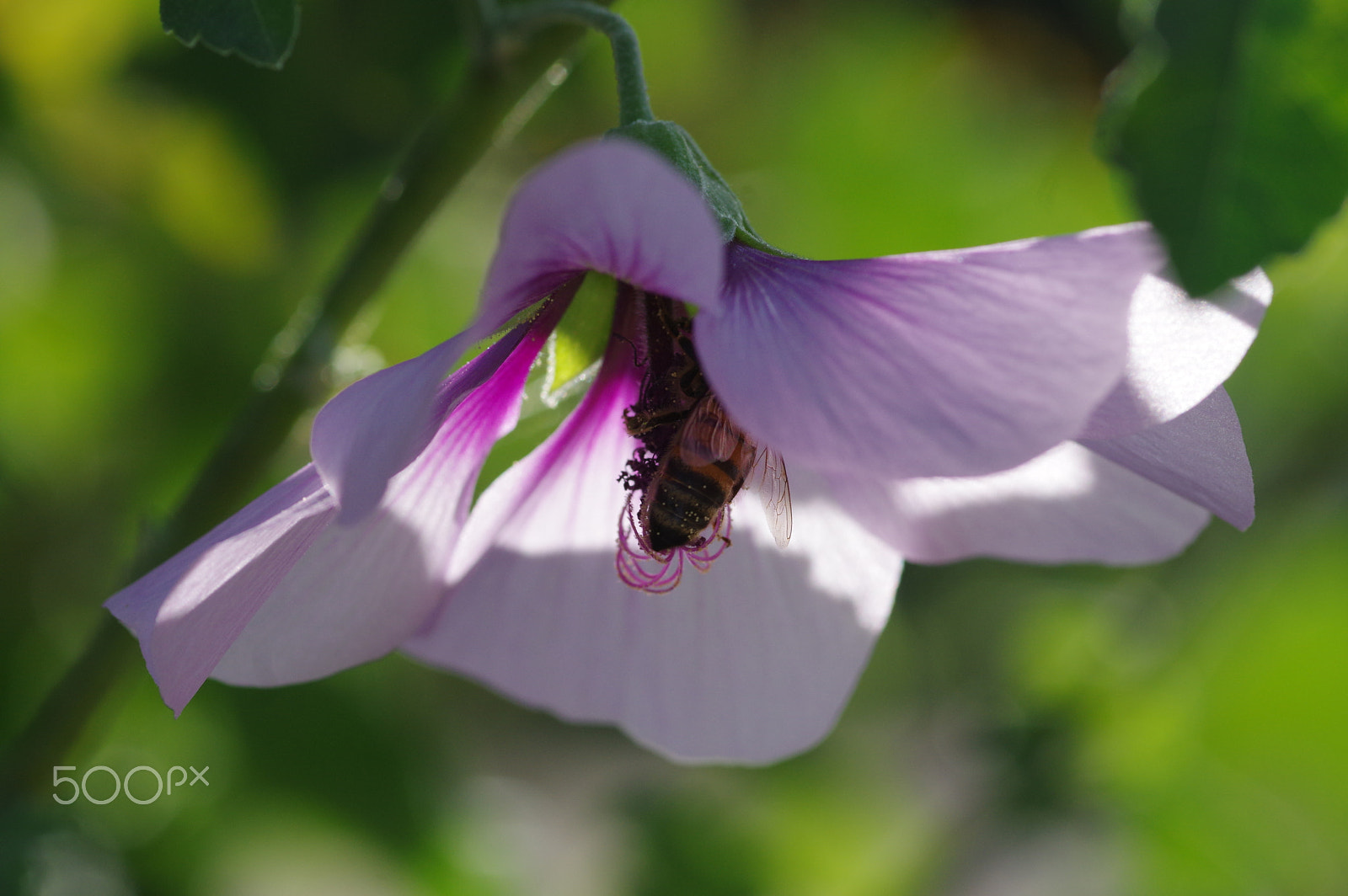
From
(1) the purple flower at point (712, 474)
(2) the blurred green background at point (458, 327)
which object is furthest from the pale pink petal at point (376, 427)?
(2) the blurred green background at point (458, 327)

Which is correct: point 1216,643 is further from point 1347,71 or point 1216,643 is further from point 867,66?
point 1347,71

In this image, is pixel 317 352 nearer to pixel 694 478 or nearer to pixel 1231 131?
pixel 694 478

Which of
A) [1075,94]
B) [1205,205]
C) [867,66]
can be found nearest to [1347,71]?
[1205,205]

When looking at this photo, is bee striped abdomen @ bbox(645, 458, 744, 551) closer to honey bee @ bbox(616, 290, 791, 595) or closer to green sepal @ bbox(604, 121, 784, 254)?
honey bee @ bbox(616, 290, 791, 595)

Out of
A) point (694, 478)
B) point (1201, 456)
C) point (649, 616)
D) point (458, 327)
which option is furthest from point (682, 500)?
point (458, 327)

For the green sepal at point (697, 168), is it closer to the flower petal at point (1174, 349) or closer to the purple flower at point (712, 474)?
the purple flower at point (712, 474)

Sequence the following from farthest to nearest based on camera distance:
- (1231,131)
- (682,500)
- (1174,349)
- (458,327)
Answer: (458,327) < (682,500) < (1174,349) < (1231,131)
